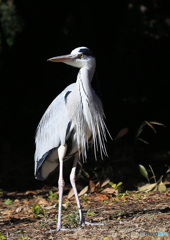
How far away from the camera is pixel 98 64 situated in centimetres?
595

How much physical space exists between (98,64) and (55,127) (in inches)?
120

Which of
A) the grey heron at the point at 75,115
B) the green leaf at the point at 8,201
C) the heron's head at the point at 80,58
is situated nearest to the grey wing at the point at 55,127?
the grey heron at the point at 75,115

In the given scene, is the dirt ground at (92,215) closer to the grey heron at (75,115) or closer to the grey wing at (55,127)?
the grey heron at (75,115)

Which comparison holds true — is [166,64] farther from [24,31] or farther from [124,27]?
[24,31]

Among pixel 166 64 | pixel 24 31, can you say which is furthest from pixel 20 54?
pixel 166 64

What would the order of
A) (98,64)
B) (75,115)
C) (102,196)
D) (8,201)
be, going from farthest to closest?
(98,64)
(8,201)
(102,196)
(75,115)

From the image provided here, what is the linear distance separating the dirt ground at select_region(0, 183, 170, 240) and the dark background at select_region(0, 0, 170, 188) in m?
1.29

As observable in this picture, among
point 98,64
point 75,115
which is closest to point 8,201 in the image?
point 75,115

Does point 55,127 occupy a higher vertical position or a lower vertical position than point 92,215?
higher

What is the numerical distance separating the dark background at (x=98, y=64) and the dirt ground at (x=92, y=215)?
1.29 metres

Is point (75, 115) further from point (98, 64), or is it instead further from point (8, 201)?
point (98, 64)

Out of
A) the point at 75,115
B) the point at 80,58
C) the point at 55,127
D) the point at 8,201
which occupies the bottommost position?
the point at 8,201

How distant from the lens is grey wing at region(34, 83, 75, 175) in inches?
121

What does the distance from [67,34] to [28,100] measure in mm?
1437
